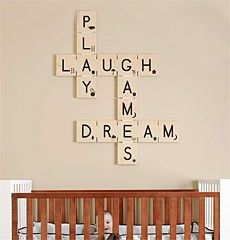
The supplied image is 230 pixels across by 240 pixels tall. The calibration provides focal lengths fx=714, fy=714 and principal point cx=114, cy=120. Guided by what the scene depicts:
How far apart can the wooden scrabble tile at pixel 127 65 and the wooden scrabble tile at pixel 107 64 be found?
3 cm

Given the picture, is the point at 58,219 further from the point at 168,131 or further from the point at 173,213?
the point at 168,131

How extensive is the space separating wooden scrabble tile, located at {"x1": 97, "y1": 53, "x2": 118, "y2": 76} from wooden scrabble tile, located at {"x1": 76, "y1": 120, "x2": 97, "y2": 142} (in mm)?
281

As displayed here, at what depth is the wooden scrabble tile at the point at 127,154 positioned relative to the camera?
156 inches

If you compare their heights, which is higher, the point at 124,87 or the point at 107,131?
the point at 124,87

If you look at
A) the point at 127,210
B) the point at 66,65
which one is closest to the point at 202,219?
the point at 127,210

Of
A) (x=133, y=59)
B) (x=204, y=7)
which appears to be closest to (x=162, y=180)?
(x=133, y=59)

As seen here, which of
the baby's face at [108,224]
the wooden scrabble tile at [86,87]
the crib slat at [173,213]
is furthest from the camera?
the wooden scrabble tile at [86,87]

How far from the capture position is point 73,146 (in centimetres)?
398

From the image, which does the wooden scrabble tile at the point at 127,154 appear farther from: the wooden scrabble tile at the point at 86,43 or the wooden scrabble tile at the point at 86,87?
the wooden scrabble tile at the point at 86,43

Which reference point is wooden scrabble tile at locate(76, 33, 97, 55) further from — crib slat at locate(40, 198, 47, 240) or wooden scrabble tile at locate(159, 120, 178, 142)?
crib slat at locate(40, 198, 47, 240)

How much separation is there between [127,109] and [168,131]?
0.26 meters

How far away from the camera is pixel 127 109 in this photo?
3.97m

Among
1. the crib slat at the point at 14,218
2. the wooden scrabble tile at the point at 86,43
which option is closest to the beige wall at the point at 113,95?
the wooden scrabble tile at the point at 86,43

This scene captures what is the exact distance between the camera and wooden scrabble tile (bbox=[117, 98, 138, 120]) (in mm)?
3967
